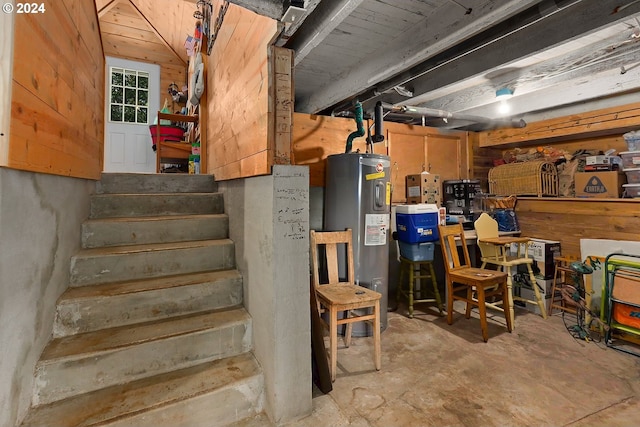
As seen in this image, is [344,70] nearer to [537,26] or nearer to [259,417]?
[537,26]

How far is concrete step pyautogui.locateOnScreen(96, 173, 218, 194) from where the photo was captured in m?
2.72

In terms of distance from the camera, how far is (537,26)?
2.06 m

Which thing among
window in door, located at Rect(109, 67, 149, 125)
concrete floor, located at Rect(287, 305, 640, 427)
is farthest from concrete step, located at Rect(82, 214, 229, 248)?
window in door, located at Rect(109, 67, 149, 125)

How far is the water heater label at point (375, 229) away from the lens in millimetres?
2750

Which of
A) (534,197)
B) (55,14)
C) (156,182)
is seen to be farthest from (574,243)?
(55,14)

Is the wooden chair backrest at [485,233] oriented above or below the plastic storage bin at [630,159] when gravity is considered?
below

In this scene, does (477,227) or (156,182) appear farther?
(477,227)

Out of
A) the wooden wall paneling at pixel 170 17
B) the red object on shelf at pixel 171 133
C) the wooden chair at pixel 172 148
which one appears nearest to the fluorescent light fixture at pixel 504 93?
the wooden chair at pixel 172 148

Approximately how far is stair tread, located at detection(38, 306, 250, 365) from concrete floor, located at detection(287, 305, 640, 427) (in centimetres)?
72

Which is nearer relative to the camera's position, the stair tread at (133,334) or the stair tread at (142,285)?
the stair tread at (133,334)

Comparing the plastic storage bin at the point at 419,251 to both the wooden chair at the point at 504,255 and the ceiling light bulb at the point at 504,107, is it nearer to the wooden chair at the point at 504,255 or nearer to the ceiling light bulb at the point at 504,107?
the wooden chair at the point at 504,255

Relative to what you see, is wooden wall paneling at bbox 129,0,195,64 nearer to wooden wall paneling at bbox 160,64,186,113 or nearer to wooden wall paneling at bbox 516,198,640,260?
wooden wall paneling at bbox 160,64,186,113

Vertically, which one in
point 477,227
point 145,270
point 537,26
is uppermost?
point 537,26

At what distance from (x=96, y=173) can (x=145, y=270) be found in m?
1.08
